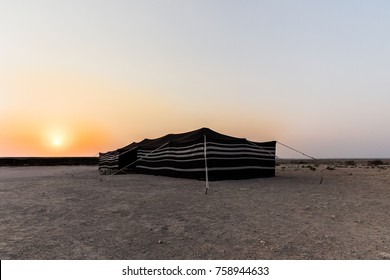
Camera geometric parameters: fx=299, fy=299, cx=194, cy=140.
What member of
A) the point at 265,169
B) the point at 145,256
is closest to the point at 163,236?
the point at 145,256

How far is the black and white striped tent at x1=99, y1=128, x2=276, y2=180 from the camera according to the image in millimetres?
15102

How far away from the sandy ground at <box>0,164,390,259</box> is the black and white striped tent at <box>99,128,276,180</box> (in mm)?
5424

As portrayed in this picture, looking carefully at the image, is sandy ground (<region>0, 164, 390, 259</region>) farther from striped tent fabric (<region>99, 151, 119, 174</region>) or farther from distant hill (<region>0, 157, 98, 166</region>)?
distant hill (<region>0, 157, 98, 166</region>)

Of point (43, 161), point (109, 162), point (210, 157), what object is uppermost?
point (210, 157)

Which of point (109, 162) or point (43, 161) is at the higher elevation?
point (109, 162)

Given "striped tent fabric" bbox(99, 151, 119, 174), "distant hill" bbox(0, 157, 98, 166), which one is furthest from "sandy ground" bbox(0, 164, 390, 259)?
"distant hill" bbox(0, 157, 98, 166)

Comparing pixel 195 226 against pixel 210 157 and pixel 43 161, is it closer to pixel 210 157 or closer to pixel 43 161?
pixel 210 157

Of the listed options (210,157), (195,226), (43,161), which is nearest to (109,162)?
(210,157)

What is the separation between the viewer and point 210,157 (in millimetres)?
14984

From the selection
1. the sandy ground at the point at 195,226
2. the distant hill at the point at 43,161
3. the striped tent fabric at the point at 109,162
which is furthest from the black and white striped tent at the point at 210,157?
the distant hill at the point at 43,161

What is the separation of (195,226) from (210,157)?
29.8ft
